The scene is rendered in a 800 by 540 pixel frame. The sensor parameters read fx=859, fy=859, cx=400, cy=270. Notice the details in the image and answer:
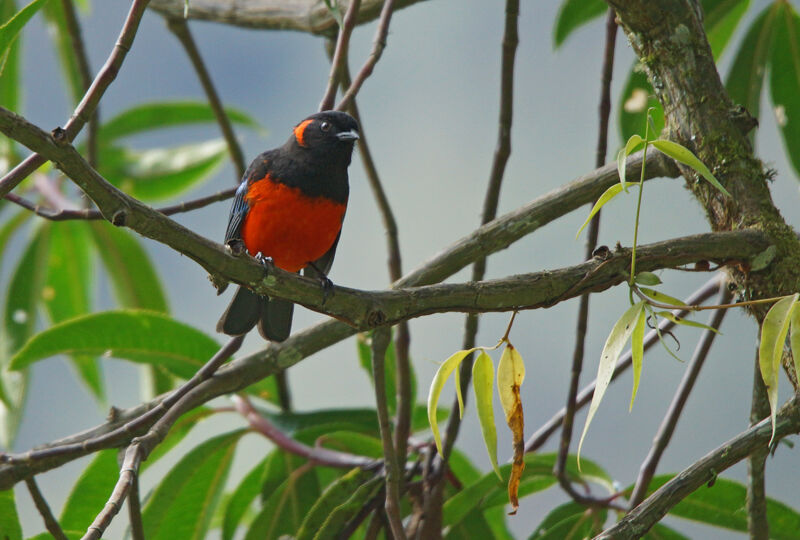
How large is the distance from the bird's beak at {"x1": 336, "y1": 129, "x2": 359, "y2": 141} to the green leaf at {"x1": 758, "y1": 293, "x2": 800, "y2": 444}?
1.99 meters

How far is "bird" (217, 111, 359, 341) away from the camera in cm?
310

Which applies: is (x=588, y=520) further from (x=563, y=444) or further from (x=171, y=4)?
(x=171, y=4)

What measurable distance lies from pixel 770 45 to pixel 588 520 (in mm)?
1871

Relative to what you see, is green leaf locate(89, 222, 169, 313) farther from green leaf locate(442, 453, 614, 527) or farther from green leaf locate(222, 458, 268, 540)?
green leaf locate(442, 453, 614, 527)

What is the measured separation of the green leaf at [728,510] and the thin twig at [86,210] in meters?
1.60

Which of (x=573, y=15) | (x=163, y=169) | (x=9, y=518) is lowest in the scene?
(x=9, y=518)

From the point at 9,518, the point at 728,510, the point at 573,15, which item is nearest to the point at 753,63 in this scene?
the point at 573,15

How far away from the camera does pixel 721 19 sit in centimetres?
326

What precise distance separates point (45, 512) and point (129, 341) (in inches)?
43.5

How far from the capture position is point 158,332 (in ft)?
9.97

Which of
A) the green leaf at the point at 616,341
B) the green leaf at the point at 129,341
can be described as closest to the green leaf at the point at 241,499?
the green leaf at the point at 129,341

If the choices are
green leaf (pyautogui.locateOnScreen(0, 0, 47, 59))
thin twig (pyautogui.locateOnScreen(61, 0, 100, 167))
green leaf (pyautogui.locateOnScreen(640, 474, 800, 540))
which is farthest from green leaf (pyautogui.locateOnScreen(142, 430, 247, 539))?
green leaf (pyautogui.locateOnScreen(0, 0, 47, 59))

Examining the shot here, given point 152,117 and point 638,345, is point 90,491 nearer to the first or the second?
point 638,345

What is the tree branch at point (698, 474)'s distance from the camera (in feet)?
5.55
